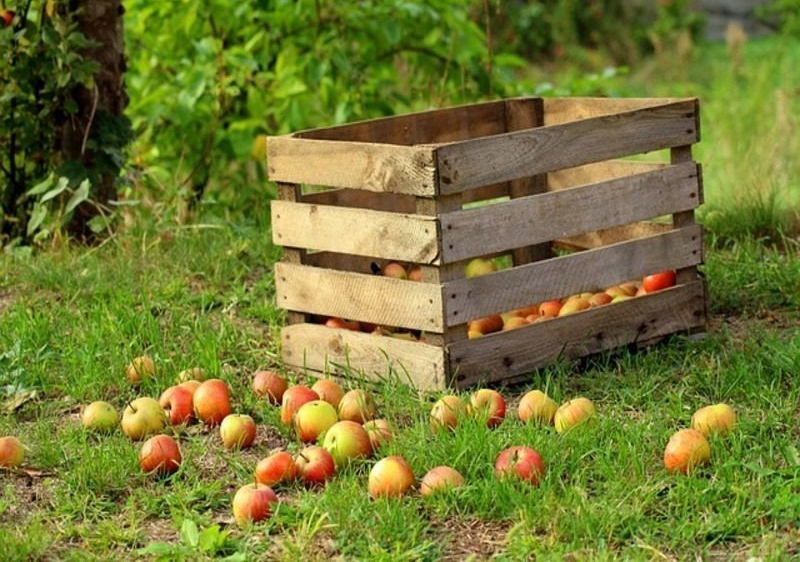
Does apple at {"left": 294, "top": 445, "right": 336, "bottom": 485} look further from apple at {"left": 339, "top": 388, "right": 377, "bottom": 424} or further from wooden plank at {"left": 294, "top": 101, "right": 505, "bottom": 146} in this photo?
wooden plank at {"left": 294, "top": 101, "right": 505, "bottom": 146}

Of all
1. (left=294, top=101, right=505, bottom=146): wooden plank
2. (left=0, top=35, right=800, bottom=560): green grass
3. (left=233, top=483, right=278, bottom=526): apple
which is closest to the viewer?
(left=0, top=35, right=800, bottom=560): green grass

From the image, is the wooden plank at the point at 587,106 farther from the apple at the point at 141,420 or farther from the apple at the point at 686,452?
the apple at the point at 141,420

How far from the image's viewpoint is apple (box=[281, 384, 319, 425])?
12.5ft

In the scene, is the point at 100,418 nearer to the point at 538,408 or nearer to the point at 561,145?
the point at 538,408

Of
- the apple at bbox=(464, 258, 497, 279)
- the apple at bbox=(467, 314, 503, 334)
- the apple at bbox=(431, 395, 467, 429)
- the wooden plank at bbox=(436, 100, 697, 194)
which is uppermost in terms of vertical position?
the wooden plank at bbox=(436, 100, 697, 194)

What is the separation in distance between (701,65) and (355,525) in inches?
403

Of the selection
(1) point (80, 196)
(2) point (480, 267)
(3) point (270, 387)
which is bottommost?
(3) point (270, 387)

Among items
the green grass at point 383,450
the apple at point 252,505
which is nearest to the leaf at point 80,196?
the green grass at point 383,450

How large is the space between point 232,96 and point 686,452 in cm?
359

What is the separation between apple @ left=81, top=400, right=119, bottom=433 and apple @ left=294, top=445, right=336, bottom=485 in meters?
0.72

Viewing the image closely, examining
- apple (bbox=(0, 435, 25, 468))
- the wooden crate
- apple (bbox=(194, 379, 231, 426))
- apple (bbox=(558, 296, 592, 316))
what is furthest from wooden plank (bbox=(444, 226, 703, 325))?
apple (bbox=(0, 435, 25, 468))

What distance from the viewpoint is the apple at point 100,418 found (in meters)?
3.88

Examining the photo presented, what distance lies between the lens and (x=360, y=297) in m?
4.16

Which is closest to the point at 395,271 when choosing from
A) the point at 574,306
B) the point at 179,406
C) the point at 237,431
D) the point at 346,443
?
the point at 574,306
